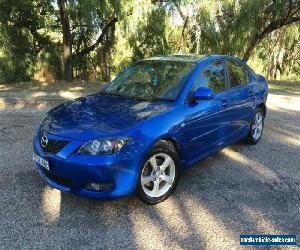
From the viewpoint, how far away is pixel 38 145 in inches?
174

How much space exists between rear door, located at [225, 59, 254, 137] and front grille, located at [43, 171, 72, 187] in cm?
264

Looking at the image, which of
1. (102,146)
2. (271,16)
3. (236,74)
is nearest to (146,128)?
(102,146)

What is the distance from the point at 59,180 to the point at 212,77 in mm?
2554

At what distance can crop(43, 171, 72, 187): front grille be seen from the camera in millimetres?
4086

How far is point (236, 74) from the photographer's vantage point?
600 centimetres

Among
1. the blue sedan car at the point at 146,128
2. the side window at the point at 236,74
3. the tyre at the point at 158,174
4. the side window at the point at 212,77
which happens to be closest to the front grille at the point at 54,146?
the blue sedan car at the point at 146,128

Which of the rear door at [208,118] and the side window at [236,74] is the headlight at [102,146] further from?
the side window at [236,74]

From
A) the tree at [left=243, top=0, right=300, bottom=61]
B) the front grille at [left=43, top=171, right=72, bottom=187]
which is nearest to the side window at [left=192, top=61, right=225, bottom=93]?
the front grille at [left=43, top=171, right=72, bottom=187]

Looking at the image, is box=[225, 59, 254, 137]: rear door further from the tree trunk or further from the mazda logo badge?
the tree trunk

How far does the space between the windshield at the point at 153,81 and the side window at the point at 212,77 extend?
0.17 m

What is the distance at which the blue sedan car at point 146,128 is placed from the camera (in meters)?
3.92

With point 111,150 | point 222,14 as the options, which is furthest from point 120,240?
point 222,14

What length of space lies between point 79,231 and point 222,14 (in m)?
11.6

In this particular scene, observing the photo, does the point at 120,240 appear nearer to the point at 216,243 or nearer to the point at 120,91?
the point at 216,243
